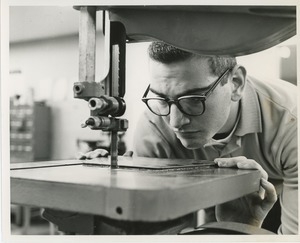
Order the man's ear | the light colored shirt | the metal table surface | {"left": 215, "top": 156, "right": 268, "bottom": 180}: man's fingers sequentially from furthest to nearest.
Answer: the man's ear → the light colored shirt → {"left": 215, "top": 156, "right": 268, "bottom": 180}: man's fingers → the metal table surface

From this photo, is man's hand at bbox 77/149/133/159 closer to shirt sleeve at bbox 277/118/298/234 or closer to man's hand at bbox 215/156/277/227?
man's hand at bbox 215/156/277/227

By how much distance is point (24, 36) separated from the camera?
1.05 meters

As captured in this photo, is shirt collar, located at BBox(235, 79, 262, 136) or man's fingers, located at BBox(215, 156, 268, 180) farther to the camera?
shirt collar, located at BBox(235, 79, 262, 136)

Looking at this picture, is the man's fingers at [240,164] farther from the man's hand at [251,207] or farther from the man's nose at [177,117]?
the man's nose at [177,117]

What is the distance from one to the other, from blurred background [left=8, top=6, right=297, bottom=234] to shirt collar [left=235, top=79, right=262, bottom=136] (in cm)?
7

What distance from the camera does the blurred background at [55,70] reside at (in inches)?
39.4

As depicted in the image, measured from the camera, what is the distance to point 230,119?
103 centimetres

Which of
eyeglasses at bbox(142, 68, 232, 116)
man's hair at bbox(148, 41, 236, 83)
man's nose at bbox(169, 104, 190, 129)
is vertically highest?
man's hair at bbox(148, 41, 236, 83)

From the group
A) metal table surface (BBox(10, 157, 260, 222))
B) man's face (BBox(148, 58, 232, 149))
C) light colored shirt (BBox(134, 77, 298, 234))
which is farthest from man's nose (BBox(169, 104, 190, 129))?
metal table surface (BBox(10, 157, 260, 222))

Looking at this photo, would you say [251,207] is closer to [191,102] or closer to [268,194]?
[268,194]

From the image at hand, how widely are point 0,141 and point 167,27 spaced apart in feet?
1.75

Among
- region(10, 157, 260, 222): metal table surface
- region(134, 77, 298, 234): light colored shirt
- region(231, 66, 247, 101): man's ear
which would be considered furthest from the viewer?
region(231, 66, 247, 101): man's ear

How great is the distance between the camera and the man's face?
0.97 metres

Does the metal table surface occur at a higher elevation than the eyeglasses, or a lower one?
lower
